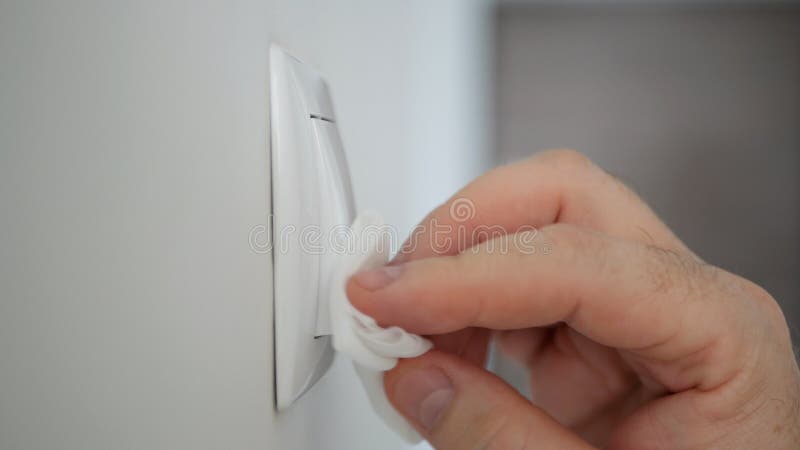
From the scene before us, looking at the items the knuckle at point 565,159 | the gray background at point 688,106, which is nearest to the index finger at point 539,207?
the knuckle at point 565,159

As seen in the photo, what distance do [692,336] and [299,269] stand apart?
202mm

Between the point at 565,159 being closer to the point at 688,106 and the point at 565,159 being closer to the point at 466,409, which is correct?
the point at 466,409

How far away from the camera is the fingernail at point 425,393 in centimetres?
32

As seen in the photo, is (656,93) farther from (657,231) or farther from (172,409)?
(172,409)

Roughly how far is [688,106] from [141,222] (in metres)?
2.03

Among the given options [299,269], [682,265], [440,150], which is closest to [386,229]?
[299,269]

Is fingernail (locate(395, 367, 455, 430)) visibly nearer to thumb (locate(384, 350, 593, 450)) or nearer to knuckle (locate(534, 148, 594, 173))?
thumb (locate(384, 350, 593, 450))

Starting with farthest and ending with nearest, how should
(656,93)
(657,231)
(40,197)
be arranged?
(656,93), (657,231), (40,197)

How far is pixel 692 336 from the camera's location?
323mm

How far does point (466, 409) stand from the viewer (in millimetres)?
325

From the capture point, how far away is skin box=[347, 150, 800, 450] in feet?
0.99

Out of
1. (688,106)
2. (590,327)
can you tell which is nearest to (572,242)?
(590,327)

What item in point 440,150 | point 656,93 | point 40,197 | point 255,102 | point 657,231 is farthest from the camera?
point 656,93

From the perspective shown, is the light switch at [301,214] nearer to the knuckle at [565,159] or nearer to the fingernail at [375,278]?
the fingernail at [375,278]
